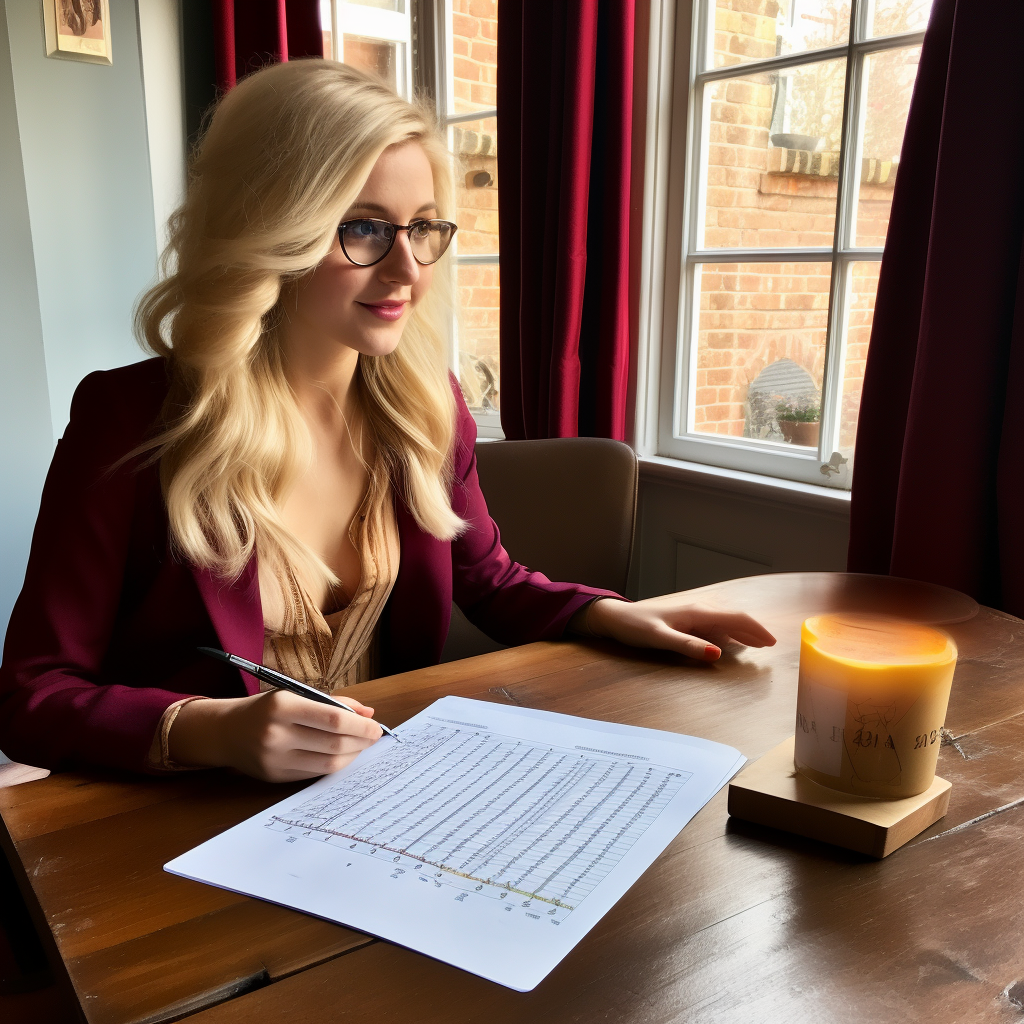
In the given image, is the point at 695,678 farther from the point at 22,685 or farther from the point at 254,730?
the point at 22,685

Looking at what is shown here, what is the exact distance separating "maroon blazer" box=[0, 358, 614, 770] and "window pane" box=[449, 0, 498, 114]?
6.80ft

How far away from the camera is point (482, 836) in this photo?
0.69 metres

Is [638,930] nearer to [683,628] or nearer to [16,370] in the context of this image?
[683,628]

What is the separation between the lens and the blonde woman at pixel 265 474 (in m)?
1.06

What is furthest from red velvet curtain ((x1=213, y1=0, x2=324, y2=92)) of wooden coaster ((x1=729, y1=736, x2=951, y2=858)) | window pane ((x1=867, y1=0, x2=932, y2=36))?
wooden coaster ((x1=729, y1=736, x2=951, y2=858))

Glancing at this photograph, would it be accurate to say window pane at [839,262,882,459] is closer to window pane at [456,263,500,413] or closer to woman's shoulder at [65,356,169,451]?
window pane at [456,263,500,413]

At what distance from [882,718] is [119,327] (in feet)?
9.72

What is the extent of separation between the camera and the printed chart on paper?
64 cm

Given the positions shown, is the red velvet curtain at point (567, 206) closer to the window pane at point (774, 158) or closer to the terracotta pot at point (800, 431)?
the window pane at point (774, 158)

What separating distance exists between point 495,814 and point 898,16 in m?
1.81

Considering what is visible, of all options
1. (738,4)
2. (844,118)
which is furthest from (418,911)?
(738,4)

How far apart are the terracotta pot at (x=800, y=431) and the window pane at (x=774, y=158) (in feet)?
1.32

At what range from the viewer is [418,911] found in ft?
1.97

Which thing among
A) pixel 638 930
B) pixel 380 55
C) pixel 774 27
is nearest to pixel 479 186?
pixel 380 55
